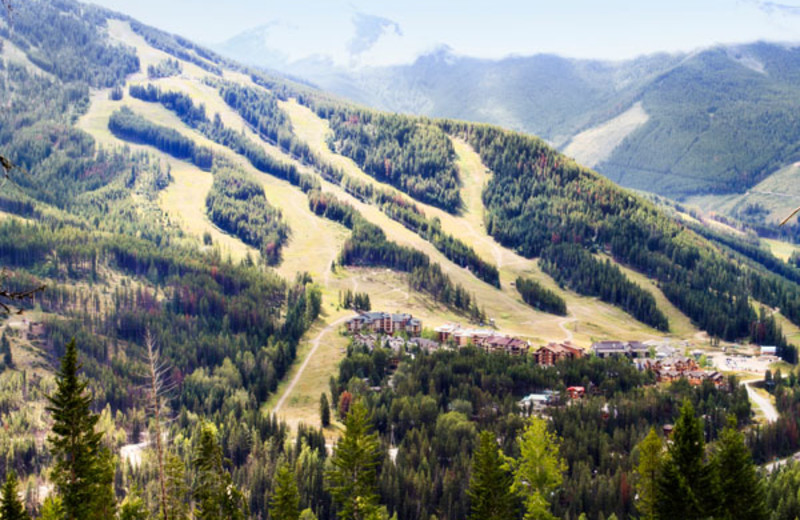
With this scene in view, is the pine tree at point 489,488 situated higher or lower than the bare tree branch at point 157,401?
lower

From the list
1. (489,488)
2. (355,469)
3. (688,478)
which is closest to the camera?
(688,478)

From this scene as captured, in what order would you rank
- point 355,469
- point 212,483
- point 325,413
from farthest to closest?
1. point 325,413
2. point 355,469
3. point 212,483

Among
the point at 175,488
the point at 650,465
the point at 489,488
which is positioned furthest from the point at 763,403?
the point at 175,488

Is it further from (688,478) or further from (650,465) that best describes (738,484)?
(650,465)

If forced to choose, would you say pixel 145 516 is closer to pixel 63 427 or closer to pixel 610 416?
pixel 63 427

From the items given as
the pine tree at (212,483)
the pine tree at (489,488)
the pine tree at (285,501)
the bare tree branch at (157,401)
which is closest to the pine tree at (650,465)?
the pine tree at (489,488)

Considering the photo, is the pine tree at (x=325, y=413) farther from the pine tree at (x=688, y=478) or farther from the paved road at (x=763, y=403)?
the pine tree at (x=688, y=478)

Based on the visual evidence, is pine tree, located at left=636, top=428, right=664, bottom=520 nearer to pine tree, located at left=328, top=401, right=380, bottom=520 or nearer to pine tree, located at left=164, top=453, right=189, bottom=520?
pine tree, located at left=328, top=401, right=380, bottom=520
